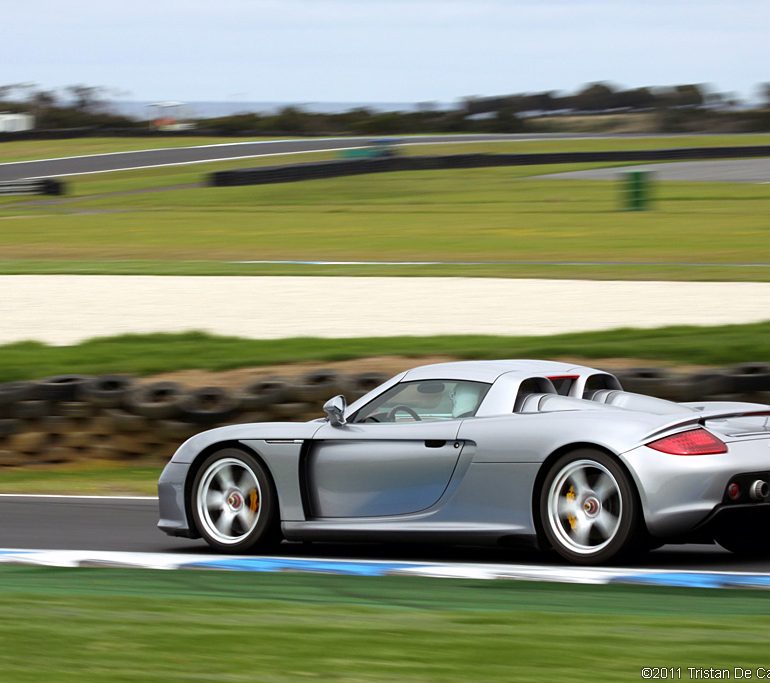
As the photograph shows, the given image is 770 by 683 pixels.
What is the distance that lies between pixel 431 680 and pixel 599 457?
2.22 m

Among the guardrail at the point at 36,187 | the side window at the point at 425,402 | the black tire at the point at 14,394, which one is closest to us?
the side window at the point at 425,402

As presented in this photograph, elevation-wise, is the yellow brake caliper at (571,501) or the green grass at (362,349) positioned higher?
the yellow brake caliper at (571,501)

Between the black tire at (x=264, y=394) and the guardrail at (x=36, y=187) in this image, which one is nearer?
the black tire at (x=264, y=394)

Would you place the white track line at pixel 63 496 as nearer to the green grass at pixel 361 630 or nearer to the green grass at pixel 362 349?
the green grass at pixel 362 349

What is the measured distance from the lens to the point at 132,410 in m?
11.8

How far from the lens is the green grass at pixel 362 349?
507 inches

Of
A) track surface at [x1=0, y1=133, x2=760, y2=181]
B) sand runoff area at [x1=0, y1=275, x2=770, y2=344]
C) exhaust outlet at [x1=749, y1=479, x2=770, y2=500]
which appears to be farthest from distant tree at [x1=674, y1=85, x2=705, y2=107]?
exhaust outlet at [x1=749, y1=479, x2=770, y2=500]

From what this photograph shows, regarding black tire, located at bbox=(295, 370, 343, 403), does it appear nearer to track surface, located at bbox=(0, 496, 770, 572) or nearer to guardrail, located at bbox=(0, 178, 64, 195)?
track surface, located at bbox=(0, 496, 770, 572)

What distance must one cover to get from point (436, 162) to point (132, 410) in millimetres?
47374

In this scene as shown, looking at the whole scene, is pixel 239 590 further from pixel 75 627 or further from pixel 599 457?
pixel 599 457

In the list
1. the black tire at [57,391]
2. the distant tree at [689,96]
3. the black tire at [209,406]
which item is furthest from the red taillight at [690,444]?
the distant tree at [689,96]

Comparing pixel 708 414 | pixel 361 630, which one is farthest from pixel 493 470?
pixel 361 630

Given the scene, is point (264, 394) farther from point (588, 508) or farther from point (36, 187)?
point (36, 187)

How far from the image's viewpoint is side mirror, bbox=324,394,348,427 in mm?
7023
